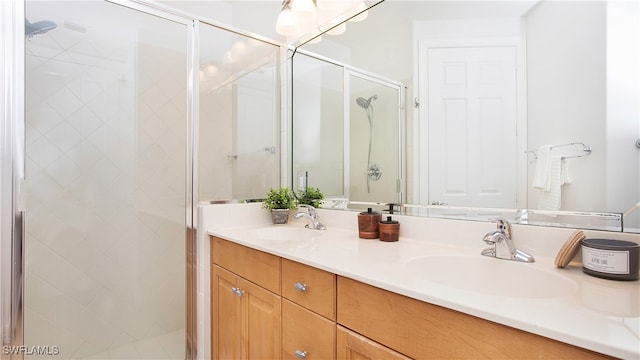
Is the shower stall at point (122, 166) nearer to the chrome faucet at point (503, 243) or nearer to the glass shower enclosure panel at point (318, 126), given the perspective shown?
the glass shower enclosure panel at point (318, 126)

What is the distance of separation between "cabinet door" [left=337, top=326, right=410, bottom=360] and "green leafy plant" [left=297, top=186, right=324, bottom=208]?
3.10 feet

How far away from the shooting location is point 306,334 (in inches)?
35.3

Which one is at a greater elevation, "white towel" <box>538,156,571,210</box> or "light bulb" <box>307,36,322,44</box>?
"light bulb" <box>307,36,322,44</box>

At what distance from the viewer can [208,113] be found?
5.30 feet

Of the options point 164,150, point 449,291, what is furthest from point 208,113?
point 449,291

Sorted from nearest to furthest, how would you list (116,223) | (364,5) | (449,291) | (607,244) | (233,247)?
(449,291) → (607,244) → (233,247) → (364,5) → (116,223)

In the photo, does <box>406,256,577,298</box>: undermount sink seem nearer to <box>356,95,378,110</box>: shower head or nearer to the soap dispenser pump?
the soap dispenser pump

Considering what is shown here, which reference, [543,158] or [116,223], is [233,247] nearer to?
[116,223]

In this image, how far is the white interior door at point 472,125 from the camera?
1.04m

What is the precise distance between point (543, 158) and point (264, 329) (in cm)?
110

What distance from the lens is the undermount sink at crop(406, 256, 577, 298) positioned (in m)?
0.77

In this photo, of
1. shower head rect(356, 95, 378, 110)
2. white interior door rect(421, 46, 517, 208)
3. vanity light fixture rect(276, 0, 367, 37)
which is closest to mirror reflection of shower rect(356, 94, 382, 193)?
shower head rect(356, 95, 378, 110)

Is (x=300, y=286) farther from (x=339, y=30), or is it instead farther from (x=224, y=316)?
(x=339, y=30)

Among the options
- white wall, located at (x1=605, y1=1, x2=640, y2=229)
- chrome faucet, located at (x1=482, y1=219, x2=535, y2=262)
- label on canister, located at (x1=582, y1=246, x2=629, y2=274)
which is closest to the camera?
label on canister, located at (x1=582, y1=246, x2=629, y2=274)
